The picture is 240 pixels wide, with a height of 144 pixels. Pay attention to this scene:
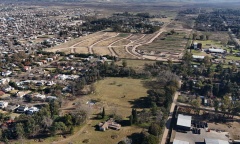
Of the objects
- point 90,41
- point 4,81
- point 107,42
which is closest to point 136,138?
point 4,81

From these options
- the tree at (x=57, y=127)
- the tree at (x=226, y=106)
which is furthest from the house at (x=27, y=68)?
the tree at (x=226, y=106)

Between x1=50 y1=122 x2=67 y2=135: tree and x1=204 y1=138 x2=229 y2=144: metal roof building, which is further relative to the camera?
x1=50 y1=122 x2=67 y2=135: tree

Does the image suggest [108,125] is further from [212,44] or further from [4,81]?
[212,44]

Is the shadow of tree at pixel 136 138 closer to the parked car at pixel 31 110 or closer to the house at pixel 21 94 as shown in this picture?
the parked car at pixel 31 110

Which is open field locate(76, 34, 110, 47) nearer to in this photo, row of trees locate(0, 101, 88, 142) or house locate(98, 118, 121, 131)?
row of trees locate(0, 101, 88, 142)

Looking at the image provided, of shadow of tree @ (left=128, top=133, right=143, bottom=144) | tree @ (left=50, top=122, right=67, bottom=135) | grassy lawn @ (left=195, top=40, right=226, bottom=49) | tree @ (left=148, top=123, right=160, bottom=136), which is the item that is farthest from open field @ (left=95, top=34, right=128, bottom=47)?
tree @ (left=148, top=123, right=160, bottom=136)

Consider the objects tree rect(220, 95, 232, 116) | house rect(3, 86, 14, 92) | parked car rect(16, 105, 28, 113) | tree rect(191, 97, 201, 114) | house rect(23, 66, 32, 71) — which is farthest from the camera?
house rect(23, 66, 32, 71)

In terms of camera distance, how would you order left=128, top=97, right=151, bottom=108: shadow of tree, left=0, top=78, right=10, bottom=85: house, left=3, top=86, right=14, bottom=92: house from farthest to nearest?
left=0, top=78, right=10, bottom=85: house, left=3, top=86, right=14, bottom=92: house, left=128, top=97, right=151, bottom=108: shadow of tree
